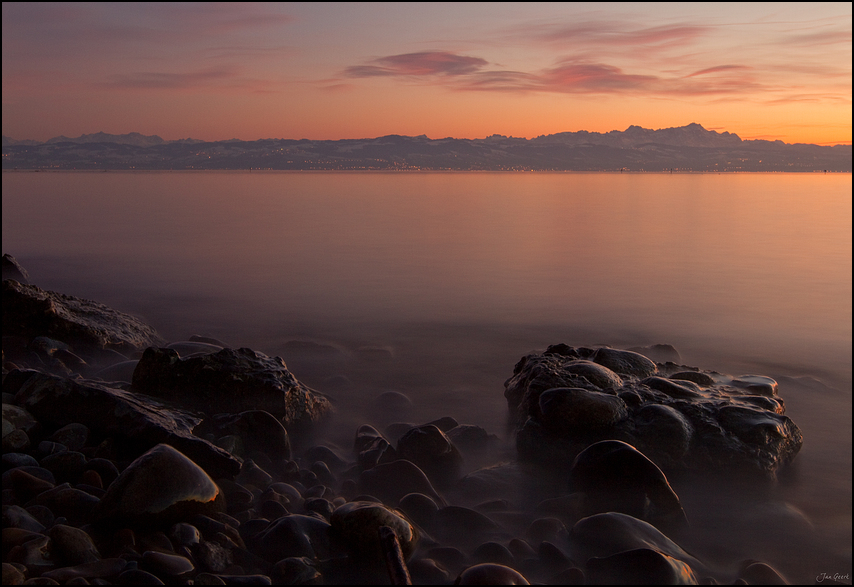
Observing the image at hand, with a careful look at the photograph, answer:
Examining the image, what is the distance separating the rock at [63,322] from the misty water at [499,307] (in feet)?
4.67

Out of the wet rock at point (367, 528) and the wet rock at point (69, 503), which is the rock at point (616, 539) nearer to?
the wet rock at point (367, 528)

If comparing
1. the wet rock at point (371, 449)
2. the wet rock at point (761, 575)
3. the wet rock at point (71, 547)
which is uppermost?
the wet rock at point (71, 547)

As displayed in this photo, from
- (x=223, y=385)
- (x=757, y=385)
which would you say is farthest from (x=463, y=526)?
(x=757, y=385)

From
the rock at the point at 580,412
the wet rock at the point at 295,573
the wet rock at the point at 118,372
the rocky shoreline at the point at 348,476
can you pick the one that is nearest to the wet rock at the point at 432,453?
the rocky shoreline at the point at 348,476

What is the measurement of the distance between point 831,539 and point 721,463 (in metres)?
0.96

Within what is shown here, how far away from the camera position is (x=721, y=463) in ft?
17.9

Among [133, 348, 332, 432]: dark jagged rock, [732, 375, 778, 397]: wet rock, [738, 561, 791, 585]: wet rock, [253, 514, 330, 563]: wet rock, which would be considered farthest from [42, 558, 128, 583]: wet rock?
[732, 375, 778, 397]: wet rock

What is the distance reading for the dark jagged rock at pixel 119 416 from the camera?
485 centimetres

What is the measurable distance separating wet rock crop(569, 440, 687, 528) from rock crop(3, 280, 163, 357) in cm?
655

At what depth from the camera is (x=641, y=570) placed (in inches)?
151

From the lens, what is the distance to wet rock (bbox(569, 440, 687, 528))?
469cm

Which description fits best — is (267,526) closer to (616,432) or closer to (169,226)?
(616,432)

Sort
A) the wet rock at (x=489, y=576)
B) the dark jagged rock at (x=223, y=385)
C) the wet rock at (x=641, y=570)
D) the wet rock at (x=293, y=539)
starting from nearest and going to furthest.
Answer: the wet rock at (x=489, y=576), the wet rock at (x=641, y=570), the wet rock at (x=293, y=539), the dark jagged rock at (x=223, y=385)

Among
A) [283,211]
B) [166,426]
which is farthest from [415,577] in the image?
[283,211]
